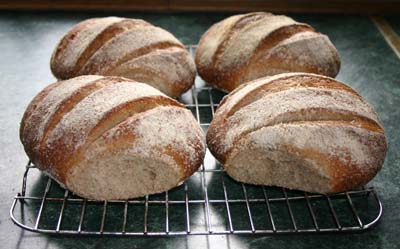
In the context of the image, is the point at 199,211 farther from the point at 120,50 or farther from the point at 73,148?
the point at 120,50

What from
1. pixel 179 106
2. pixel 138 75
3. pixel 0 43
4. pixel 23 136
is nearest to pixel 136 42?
pixel 138 75

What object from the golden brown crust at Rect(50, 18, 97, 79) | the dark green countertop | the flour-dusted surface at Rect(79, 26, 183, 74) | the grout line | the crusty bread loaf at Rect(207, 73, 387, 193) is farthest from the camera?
the grout line

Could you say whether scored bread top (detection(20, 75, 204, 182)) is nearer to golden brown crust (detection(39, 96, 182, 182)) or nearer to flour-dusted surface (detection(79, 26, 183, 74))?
golden brown crust (detection(39, 96, 182, 182))

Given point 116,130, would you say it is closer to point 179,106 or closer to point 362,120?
point 179,106

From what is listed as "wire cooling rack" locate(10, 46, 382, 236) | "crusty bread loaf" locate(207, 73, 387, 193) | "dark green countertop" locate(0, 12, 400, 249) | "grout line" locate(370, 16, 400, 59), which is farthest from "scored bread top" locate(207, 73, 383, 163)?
"grout line" locate(370, 16, 400, 59)

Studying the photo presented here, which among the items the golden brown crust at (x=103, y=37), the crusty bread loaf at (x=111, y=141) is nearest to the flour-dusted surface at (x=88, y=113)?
the crusty bread loaf at (x=111, y=141)

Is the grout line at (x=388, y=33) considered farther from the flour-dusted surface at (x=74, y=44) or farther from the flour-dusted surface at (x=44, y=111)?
the flour-dusted surface at (x=44, y=111)

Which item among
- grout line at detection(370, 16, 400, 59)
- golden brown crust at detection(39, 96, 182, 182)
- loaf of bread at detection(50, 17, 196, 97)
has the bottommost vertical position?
grout line at detection(370, 16, 400, 59)
